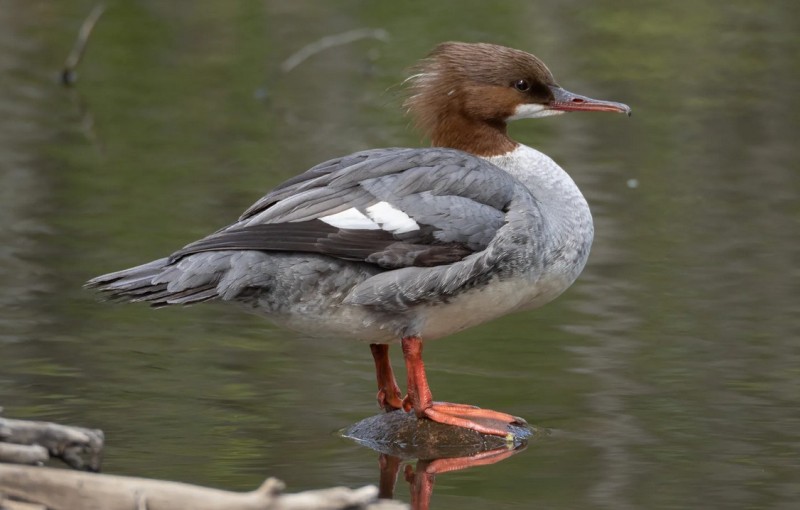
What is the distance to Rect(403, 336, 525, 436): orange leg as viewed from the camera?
5273mm

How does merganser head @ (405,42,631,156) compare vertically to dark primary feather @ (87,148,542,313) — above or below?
above

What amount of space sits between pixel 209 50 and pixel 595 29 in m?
3.93

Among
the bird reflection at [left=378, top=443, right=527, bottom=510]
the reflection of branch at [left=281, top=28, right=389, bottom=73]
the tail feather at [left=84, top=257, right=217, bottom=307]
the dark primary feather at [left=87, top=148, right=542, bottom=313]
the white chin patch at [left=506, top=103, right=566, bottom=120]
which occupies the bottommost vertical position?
the bird reflection at [left=378, top=443, right=527, bottom=510]

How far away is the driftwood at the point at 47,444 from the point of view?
12.0 ft

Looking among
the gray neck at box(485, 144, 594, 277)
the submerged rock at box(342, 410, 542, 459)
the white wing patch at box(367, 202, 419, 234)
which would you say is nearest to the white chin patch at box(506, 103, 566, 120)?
the gray neck at box(485, 144, 594, 277)

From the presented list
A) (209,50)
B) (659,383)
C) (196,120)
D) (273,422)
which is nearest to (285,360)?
(273,422)

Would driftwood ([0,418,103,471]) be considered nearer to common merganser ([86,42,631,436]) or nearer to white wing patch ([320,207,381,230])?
common merganser ([86,42,631,436])

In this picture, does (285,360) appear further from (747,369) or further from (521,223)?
(747,369)

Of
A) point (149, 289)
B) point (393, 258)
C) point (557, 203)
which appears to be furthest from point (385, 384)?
point (149, 289)

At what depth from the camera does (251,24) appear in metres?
14.4

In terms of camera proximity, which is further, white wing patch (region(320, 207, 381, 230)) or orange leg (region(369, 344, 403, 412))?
orange leg (region(369, 344, 403, 412))

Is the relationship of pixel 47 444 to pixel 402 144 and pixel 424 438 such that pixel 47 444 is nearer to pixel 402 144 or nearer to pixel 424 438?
pixel 424 438

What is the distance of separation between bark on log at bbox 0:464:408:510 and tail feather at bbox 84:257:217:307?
1279mm

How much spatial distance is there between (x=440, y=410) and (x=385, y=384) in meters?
0.32
